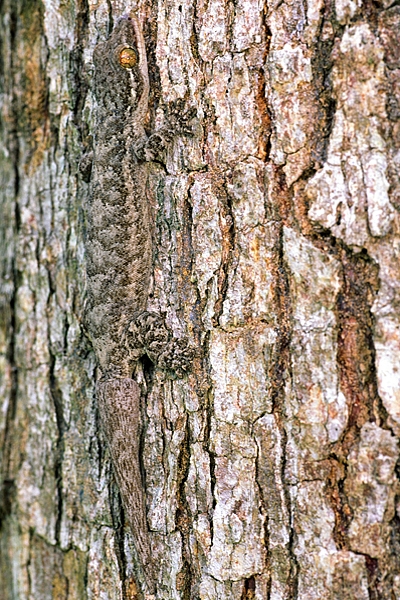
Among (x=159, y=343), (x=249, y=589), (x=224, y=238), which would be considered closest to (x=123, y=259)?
(x=159, y=343)

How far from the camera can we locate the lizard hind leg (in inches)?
106

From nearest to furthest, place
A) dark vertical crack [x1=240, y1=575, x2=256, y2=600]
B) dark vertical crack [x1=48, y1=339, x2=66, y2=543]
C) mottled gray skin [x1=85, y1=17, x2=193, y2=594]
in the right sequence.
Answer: dark vertical crack [x1=240, y1=575, x2=256, y2=600], mottled gray skin [x1=85, y1=17, x2=193, y2=594], dark vertical crack [x1=48, y1=339, x2=66, y2=543]

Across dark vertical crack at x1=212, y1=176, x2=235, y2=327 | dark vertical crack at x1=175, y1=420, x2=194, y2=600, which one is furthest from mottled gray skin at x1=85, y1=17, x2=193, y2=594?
dark vertical crack at x1=212, y1=176, x2=235, y2=327

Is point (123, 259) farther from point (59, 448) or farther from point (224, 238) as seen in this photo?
A: point (59, 448)

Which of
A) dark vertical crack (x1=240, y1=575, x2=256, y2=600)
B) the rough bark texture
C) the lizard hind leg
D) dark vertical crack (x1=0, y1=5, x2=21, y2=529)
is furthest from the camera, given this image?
dark vertical crack (x1=0, y1=5, x2=21, y2=529)

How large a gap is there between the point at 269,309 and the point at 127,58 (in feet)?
4.59

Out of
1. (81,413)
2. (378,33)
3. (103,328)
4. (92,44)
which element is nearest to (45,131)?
(92,44)

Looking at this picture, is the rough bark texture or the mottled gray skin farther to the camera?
the mottled gray skin

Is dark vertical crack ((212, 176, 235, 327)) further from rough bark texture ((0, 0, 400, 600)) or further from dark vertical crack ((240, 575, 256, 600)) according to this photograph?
dark vertical crack ((240, 575, 256, 600))

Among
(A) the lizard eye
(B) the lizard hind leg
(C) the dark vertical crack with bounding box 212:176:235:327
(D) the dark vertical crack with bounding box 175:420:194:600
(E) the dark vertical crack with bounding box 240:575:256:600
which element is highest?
(A) the lizard eye

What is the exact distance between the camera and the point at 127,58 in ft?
9.76

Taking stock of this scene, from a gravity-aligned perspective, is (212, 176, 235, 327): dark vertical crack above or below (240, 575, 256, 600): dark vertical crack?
above

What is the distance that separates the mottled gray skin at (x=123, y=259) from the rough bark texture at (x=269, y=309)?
0.07 m

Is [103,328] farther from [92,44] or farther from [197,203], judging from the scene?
[92,44]
